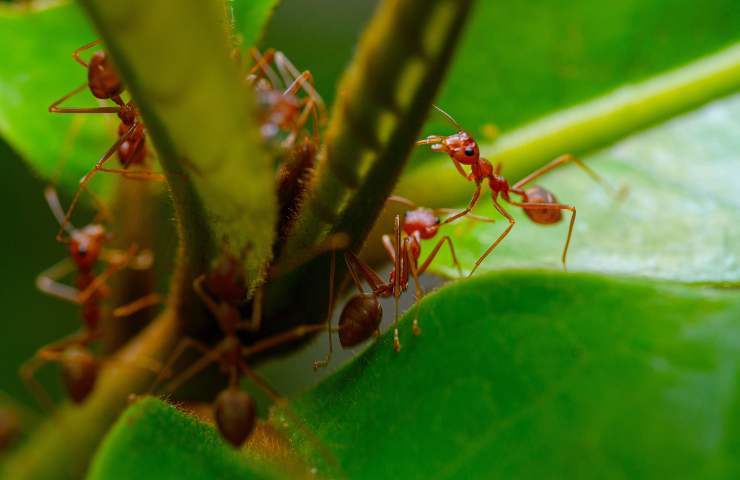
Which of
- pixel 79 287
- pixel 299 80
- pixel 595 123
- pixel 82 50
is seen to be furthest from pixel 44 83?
pixel 595 123

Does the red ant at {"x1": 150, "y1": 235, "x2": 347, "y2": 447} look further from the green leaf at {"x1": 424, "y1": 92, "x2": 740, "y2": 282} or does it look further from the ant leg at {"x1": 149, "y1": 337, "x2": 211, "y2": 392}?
the green leaf at {"x1": 424, "y1": 92, "x2": 740, "y2": 282}

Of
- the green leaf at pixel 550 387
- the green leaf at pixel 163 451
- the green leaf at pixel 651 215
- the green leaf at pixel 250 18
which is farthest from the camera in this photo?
the green leaf at pixel 250 18

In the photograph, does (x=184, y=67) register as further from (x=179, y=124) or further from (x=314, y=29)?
(x=314, y=29)

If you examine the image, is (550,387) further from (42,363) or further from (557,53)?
(42,363)

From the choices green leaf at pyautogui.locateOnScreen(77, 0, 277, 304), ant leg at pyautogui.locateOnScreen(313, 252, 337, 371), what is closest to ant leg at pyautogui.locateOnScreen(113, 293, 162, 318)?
ant leg at pyautogui.locateOnScreen(313, 252, 337, 371)

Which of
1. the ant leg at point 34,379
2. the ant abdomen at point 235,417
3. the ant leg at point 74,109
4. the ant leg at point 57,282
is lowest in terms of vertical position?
the ant leg at point 34,379

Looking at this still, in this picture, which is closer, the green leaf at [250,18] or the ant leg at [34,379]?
the green leaf at [250,18]

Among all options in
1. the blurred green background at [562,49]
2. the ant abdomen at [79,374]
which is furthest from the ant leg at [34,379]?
the blurred green background at [562,49]

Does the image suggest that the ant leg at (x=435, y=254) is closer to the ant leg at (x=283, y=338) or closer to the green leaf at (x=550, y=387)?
the ant leg at (x=283, y=338)
